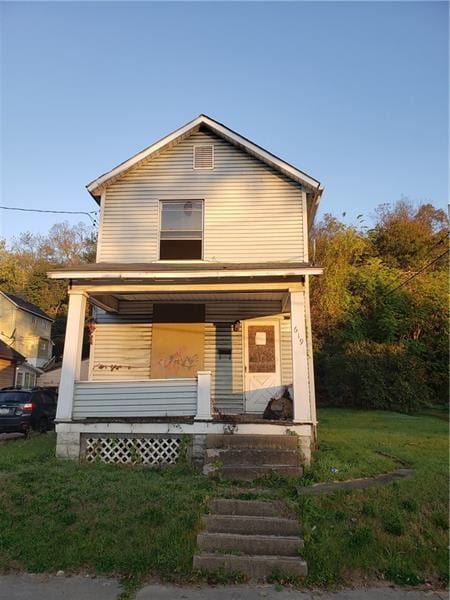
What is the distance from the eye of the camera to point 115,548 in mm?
5227

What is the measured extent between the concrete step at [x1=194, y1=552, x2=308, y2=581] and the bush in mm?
15799

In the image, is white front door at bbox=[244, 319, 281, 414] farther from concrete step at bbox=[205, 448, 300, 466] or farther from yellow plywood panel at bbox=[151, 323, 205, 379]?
concrete step at bbox=[205, 448, 300, 466]

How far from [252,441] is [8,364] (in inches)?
1052

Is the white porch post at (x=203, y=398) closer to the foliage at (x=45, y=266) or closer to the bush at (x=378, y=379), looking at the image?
the bush at (x=378, y=379)

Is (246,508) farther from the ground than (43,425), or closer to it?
closer to it

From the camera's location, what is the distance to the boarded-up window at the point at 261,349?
11594mm

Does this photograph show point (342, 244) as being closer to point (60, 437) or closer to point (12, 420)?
point (12, 420)

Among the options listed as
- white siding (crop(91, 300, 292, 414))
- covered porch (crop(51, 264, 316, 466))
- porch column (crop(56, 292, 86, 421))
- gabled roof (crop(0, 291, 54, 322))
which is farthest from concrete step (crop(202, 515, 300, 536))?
gabled roof (crop(0, 291, 54, 322))

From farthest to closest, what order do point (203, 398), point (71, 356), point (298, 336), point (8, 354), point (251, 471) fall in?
point (8, 354) < point (71, 356) < point (298, 336) < point (203, 398) < point (251, 471)

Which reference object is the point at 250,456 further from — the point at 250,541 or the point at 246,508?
the point at 250,541

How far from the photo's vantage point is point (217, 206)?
11.9 metres

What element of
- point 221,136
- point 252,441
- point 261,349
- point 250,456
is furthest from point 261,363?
point 221,136

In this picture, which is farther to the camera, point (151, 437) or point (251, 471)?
point (151, 437)

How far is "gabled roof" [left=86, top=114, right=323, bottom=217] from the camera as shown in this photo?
1166cm
